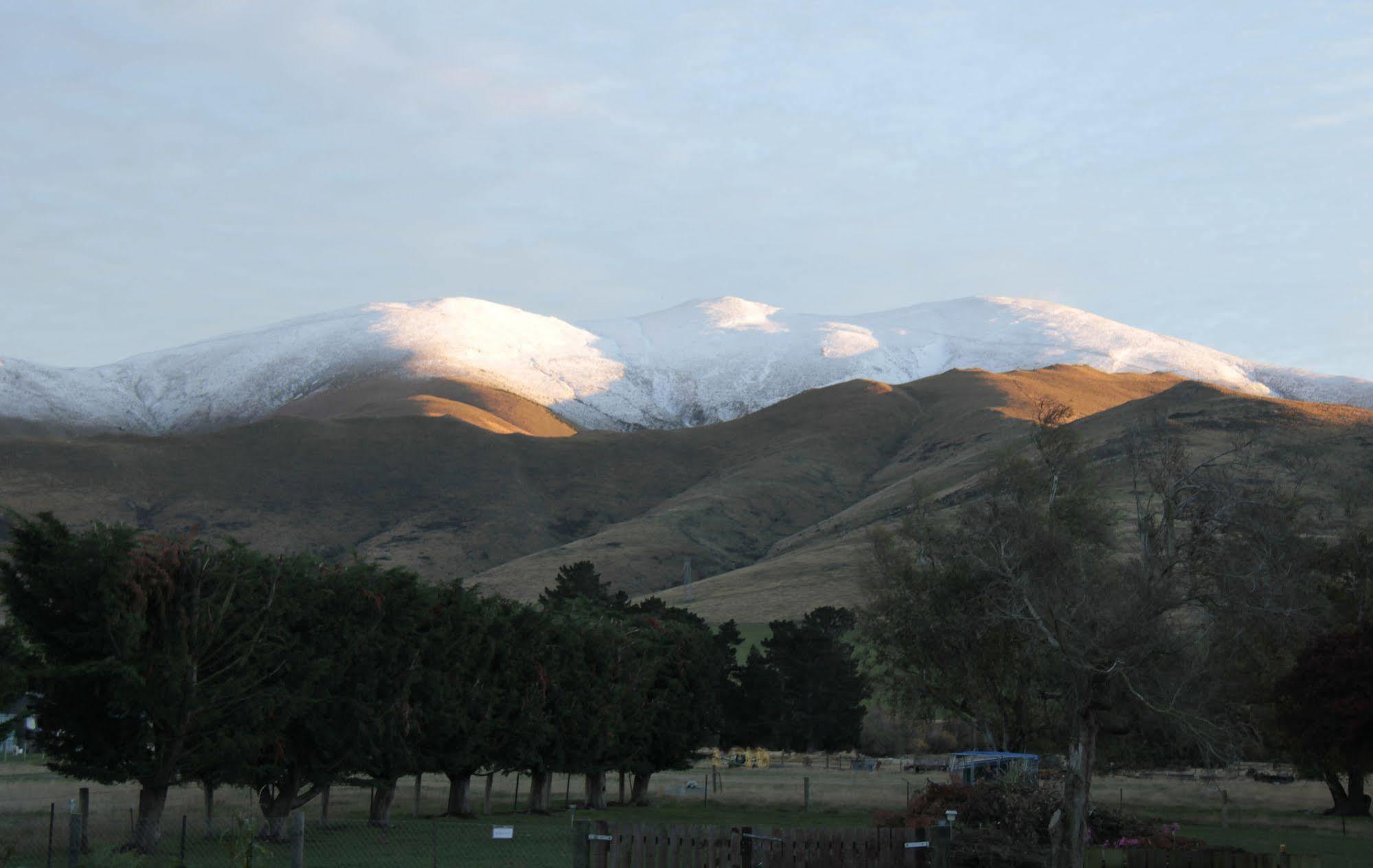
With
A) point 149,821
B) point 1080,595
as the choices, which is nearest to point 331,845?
point 149,821

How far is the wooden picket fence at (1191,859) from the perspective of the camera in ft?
62.4

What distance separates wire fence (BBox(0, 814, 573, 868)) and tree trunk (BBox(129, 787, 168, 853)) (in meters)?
0.25

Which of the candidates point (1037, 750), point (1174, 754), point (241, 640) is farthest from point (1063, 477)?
point (241, 640)

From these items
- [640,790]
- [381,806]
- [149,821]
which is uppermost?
[149,821]

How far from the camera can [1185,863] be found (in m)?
19.6

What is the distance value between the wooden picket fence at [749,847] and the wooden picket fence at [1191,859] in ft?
19.1

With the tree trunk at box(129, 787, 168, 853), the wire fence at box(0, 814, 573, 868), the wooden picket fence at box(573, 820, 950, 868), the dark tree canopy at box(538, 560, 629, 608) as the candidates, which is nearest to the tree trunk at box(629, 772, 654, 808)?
the wire fence at box(0, 814, 573, 868)

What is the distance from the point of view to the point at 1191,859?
19562mm

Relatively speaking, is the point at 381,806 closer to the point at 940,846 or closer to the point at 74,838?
the point at 74,838

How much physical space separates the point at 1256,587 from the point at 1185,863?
12.2 metres

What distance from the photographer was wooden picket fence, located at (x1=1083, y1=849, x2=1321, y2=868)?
19031 mm

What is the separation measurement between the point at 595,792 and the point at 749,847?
3048 centimetres

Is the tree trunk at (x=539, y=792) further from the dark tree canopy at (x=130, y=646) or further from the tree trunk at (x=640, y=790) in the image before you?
the dark tree canopy at (x=130, y=646)

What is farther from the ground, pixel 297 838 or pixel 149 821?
pixel 297 838
